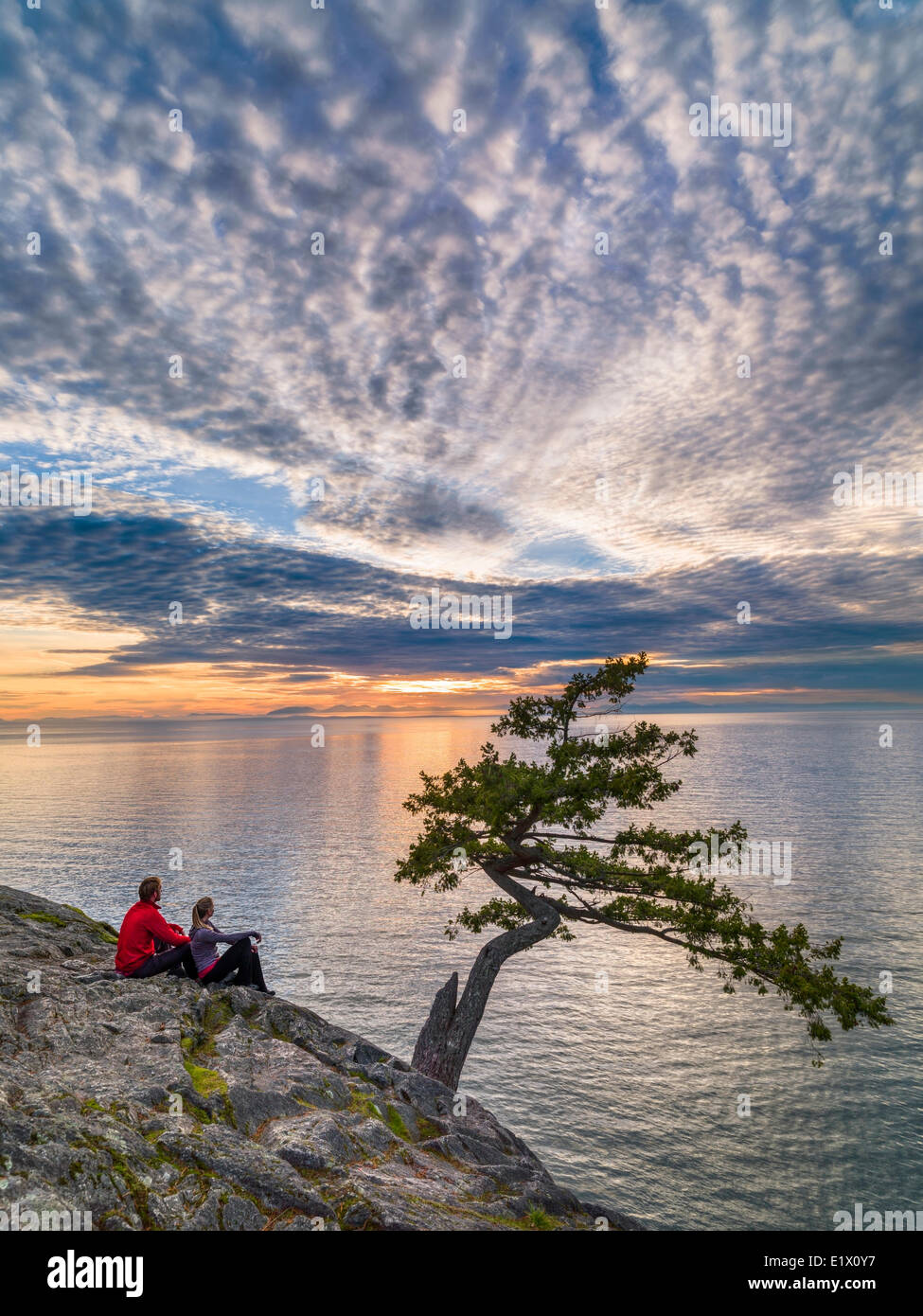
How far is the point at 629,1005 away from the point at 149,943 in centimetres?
3236

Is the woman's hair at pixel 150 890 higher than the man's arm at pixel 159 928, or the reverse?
the woman's hair at pixel 150 890

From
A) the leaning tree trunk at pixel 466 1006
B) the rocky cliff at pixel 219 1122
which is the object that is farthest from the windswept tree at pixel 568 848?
the rocky cliff at pixel 219 1122

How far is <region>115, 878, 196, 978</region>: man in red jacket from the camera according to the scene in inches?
611

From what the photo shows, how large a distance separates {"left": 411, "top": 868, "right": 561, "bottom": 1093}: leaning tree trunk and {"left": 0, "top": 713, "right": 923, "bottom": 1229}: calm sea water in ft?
26.6

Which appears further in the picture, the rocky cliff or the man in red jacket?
the man in red jacket

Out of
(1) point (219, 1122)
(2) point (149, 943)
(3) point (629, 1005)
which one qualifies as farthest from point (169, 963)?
(3) point (629, 1005)

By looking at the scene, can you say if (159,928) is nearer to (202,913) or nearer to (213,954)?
(202,913)

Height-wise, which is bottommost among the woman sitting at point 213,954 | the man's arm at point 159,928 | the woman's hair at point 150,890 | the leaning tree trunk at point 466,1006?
the leaning tree trunk at point 466,1006

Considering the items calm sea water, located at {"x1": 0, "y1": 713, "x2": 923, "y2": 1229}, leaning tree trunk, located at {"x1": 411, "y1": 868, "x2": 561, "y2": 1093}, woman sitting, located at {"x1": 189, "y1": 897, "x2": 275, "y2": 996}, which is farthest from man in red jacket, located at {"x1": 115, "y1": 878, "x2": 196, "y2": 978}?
calm sea water, located at {"x1": 0, "y1": 713, "x2": 923, "y2": 1229}

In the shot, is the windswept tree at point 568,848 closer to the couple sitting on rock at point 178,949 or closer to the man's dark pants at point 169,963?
the couple sitting on rock at point 178,949

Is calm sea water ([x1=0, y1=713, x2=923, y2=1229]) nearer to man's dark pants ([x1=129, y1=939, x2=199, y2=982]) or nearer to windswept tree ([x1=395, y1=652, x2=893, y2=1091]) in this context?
windswept tree ([x1=395, y1=652, x2=893, y2=1091])

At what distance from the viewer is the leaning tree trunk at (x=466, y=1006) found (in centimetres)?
1939
